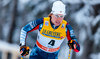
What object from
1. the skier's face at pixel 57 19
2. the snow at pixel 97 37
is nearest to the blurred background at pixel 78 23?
the snow at pixel 97 37

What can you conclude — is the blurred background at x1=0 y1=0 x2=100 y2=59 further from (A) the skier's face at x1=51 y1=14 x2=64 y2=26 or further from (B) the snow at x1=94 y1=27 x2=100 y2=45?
(A) the skier's face at x1=51 y1=14 x2=64 y2=26

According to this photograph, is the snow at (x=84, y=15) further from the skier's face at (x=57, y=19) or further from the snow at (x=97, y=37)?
the skier's face at (x=57, y=19)

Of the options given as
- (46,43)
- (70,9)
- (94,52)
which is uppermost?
(70,9)

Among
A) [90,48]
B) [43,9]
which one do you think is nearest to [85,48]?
[90,48]

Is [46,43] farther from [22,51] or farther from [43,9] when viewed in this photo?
[43,9]

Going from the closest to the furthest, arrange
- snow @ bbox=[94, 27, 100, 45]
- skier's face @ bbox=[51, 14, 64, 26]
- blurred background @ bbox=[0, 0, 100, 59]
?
1. skier's face @ bbox=[51, 14, 64, 26]
2. blurred background @ bbox=[0, 0, 100, 59]
3. snow @ bbox=[94, 27, 100, 45]

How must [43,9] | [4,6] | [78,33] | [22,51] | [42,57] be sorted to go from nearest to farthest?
1. [22,51]
2. [42,57]
3. [78,33]
4. [43,9]
5. [4,6]

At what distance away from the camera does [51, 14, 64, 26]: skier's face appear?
1040mm

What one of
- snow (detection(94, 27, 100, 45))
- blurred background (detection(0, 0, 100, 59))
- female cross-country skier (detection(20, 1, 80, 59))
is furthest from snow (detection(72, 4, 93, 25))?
female cross-country skier (detection(20, 1, 80, 59))

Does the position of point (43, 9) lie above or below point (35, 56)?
above

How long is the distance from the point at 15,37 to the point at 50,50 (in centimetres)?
255

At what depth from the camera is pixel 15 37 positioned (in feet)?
11.8

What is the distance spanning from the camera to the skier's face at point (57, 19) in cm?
104

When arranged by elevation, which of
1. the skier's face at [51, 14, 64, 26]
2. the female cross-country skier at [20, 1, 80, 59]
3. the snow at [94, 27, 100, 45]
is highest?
the skier's face at [51, 14, 64, 26]
